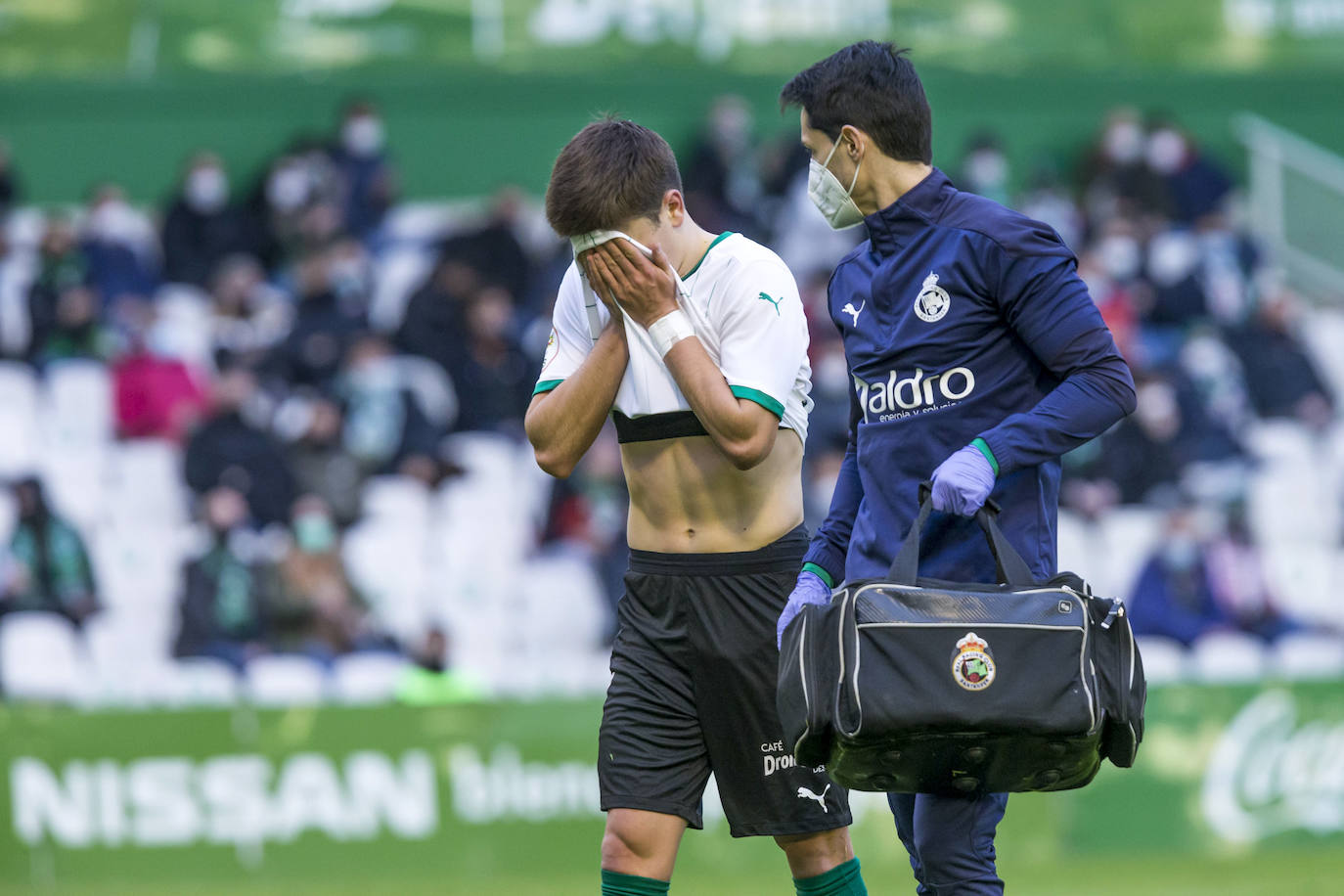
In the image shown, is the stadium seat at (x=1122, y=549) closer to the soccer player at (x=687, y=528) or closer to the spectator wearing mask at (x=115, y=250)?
the spectator wearing mask at (x=115, y=250)

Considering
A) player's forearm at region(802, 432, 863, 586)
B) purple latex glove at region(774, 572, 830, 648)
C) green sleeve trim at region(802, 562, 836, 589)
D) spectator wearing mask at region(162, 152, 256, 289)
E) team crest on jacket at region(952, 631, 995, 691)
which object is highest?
spectator wearing mask at region(162, 152, 256, 289)

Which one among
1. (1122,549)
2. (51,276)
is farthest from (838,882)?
(51,276)

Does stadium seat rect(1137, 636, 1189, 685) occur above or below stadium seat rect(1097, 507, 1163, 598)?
below

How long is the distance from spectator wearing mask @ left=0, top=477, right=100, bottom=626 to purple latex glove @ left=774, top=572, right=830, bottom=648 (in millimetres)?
7845

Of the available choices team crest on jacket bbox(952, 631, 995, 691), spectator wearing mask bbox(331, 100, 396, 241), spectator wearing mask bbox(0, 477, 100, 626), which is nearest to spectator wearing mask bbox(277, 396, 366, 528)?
spectator wearing mask bbox(0, 477, 100, 626)

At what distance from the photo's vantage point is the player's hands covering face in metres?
3.86

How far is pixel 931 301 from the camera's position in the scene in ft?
12.0

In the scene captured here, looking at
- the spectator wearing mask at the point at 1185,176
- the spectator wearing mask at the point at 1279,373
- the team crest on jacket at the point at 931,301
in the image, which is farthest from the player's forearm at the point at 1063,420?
the spectator wearing mask at the point at 1185,176

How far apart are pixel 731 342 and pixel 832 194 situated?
42 centimetres

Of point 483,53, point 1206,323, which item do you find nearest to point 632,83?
point 483,53

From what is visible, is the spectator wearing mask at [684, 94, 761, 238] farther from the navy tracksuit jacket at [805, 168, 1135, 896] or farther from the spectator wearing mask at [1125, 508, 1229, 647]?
the navy tracksuit jacket at [805, 168, 1135, 896]

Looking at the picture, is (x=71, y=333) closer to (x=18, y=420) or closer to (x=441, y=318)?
(x=18, y=420)

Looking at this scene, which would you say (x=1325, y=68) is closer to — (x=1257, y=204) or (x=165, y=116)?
(x=1257, y=204)

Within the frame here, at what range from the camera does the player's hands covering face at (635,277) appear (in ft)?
12.7
